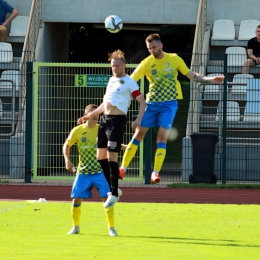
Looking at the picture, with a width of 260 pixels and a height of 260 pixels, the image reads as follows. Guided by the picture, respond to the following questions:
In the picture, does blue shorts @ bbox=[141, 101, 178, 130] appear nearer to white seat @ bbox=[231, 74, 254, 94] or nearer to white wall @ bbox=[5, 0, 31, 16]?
white seat @ bbox=[231, 74, 254, 94]

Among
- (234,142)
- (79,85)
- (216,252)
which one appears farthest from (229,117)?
(216,252)

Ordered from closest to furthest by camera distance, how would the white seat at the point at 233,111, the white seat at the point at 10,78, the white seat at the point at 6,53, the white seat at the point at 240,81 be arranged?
the white seat at the point at 233,111 < the white seat at the point at 240,81 < the white seat at the point at 10,78 < the white seat at the point at 6,53

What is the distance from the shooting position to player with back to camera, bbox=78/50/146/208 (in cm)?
1016

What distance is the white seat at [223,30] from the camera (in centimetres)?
2205

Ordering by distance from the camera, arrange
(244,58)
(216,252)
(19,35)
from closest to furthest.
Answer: (216,252) < (244,58) < (19,35)

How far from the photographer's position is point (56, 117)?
18656mm

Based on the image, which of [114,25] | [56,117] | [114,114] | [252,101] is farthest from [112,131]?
[252,101]

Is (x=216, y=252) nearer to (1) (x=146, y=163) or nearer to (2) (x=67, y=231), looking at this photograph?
(2) (x=67, y=231)

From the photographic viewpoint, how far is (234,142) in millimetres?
18641

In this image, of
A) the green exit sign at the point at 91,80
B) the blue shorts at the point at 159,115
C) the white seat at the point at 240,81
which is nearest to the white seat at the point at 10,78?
the green exit sign at the point at 91,80

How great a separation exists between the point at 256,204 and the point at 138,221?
12.6ft

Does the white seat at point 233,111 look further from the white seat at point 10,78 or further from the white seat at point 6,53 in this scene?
the white seat at point 6,53

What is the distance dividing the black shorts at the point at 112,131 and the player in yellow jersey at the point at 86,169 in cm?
28

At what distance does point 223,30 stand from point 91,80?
221 inches
